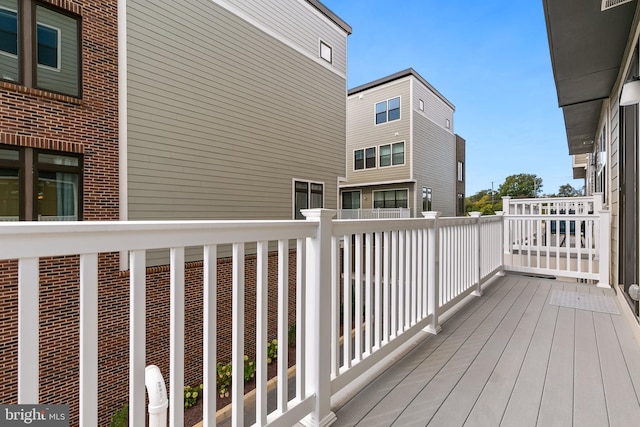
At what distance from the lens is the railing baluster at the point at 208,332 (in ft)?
3.57

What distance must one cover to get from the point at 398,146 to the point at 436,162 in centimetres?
283

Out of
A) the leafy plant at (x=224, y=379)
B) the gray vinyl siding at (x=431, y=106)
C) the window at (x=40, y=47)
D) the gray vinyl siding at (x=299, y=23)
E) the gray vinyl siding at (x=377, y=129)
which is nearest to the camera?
the window at (x=40, y=47)

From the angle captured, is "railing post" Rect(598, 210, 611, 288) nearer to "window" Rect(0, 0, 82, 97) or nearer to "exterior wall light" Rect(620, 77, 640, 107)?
"exterior wall light" Rect(620, 77, 640, 107)

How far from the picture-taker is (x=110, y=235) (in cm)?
83

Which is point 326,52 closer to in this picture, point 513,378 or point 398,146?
point 398,146

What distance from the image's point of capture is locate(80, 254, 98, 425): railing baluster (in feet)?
2.61

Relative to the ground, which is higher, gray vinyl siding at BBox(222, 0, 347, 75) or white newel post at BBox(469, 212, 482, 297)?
gray vinyl siding at BBox(222, 0, 347, 75)

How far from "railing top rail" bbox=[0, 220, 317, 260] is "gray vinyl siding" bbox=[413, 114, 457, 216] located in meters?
13.0

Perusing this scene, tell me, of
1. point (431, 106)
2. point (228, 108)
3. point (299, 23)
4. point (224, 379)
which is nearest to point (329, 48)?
point (299, 23)

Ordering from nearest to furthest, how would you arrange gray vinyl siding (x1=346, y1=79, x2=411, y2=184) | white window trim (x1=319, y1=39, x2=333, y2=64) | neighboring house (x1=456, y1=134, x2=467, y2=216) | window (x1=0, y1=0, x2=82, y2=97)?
window (x1=0, y1=0, x2=82, y2=97)
white window trim (x1=319, y1=39, x2=333, y2=64)
gray vinyl siding (x1=346, y1=79, x2=411, y2=184)
neighboring house (x1=456, y1=134, x2=467, y2=216)

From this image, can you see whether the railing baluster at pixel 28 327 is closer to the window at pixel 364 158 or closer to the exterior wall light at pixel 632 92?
the exterior wall light at pixel 632 92

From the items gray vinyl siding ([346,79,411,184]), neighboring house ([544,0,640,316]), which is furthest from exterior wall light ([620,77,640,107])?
gray vinyl siding ([346,79,411,184])

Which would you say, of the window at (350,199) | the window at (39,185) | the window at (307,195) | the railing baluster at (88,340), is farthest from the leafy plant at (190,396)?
the window at (350,199)

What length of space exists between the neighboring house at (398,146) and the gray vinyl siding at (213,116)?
5.29 metres
